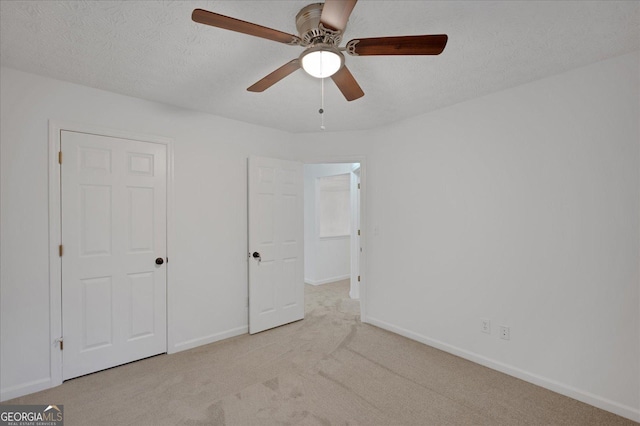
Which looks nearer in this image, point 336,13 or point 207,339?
point 336,13

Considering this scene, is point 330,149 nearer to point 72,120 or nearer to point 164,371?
point 72,120

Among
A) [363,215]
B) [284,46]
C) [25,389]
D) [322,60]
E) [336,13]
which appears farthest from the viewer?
[363,215]

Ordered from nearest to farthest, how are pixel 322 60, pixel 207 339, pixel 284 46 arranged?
pixel 322 60 < pixel 284 46 < pixel 207 339

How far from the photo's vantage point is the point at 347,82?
6.06 ft

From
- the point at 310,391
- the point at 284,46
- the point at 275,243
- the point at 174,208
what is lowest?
the point at 310,391

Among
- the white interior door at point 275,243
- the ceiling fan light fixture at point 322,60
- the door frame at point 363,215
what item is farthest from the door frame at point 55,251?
the door frame at point 363,215

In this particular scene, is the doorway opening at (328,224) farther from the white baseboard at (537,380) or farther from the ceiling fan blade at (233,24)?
the ceiling fan blade at (233,24)

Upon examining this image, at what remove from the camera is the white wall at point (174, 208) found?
7.20ft

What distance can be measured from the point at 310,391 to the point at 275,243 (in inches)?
67.4

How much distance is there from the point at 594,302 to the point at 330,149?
9.31 feet

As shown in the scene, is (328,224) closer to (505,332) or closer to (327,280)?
(327,280)

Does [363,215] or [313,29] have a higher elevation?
[313,29]

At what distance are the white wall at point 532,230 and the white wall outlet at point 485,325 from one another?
0.04m

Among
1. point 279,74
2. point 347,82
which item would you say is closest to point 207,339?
point 279,74
